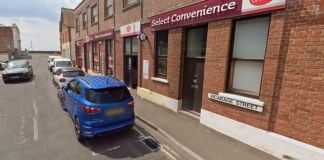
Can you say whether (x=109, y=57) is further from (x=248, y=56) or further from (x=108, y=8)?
(x=248, y=56)

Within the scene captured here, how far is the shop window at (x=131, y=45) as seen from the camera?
9.10 meters

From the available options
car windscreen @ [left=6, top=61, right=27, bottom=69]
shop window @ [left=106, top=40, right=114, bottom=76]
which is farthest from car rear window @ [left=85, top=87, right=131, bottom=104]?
car windscreen @ [left=6, top=61, right=27, bottom=69]

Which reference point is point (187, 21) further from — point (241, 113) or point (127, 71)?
point (127, 71)

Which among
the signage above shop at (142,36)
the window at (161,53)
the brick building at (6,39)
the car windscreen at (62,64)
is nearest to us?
the window at (161,53)

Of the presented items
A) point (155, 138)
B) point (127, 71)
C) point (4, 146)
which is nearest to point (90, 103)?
point (155, 138)

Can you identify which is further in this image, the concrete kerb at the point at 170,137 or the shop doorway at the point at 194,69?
the shop doorway at the point at 194,69

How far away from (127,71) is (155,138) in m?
6.60

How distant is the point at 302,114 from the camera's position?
3318mm

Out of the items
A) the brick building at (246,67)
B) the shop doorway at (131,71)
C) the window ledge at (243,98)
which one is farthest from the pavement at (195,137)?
the shop doorway at (131,71)

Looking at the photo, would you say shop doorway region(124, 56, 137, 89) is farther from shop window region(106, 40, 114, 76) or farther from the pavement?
the pavement

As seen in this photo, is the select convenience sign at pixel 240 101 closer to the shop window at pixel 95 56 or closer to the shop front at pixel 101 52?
the shop front at pixel 101 52

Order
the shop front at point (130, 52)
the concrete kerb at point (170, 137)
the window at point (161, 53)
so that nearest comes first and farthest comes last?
the concrete kerb at point (170, 137), the window at point (161, 53), the shop front at point (130, 52)

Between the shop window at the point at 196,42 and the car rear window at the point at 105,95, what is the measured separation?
10.1 feet

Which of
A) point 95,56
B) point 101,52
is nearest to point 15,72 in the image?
point 95,56
